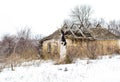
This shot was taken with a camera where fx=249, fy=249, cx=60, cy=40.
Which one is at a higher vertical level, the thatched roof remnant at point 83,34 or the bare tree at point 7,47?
the thatched roof remnant at point 83,34

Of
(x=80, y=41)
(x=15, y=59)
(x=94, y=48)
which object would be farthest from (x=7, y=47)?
(x=80, y=41)

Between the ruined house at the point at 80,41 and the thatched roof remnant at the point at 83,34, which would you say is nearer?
the ruined house at the point at 80,41

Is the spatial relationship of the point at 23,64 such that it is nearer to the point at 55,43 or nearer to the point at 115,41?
the point at 55,43

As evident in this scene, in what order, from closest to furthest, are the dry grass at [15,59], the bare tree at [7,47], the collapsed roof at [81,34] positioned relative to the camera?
the dry grass at [15,59]
the bare tree at [7,47]
the collapsed roof at [81,34]

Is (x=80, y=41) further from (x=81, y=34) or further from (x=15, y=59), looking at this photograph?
(x=15, y=59)

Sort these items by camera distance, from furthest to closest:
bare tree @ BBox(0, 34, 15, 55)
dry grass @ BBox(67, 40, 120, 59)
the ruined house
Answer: the ruined house → dry grass @ BBox(67, 40, 120, 59) → bare tree @ BBox(0, 34, 15, 55)

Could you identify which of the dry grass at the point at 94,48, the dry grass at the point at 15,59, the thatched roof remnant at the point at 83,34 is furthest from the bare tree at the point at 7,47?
the thatched roof remnant at the point at 83,34

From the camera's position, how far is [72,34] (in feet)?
113

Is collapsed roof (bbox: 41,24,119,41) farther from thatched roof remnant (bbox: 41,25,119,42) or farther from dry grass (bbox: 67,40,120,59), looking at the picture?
dry grass (bbox: 67,40,120,59)

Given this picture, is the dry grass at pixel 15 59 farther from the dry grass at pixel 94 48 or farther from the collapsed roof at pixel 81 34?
the collapsed roof at pixel 81 34

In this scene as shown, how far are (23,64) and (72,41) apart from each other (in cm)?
1793

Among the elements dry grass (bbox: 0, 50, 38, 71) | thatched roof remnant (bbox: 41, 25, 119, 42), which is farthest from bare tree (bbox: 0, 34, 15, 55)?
thatched roof remnant (bbox: 41, 25, 119, 42)

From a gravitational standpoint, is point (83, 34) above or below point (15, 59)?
above

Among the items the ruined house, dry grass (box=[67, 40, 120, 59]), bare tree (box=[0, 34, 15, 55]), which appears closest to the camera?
bare tree (box=[0, 34, 15, 55])
